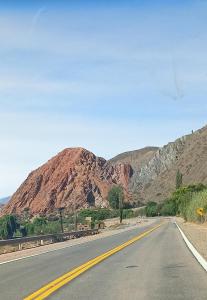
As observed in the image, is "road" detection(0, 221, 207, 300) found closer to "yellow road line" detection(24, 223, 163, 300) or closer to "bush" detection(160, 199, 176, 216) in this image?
"yellow road line" detection(24, 223, 163, 300)

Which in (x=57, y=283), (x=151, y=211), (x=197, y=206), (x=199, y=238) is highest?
(x=151, y=211)

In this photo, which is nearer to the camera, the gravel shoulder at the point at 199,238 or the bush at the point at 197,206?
the gravel shoulder at the point at 199,238

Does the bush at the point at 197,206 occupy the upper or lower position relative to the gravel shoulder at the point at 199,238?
upper

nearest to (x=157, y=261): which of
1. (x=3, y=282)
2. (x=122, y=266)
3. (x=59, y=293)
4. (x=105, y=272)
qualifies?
(x=122, y=266)

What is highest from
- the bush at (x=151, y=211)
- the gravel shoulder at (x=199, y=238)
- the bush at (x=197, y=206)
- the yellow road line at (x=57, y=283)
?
the bush at (x=151, y=211)

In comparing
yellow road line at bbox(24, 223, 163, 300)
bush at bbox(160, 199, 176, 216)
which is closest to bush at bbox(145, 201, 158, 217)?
bush at bbox(160, 199, 176, 216)

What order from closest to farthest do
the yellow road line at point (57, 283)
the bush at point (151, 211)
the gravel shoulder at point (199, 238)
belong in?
the yellow road line at point (57, 283) < the gravel shoulder at point (199, 238) < the bush at point (151, 211)

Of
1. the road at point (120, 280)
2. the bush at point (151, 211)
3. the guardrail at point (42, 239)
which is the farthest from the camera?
the bush at point (151, 211)

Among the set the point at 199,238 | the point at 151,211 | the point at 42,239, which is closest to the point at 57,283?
the point at 199,238

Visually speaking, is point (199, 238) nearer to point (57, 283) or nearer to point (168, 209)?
point (57, 283)

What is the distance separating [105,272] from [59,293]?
4.17 metres

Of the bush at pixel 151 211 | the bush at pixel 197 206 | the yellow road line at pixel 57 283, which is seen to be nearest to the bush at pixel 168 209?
the bush at pixel 151 211

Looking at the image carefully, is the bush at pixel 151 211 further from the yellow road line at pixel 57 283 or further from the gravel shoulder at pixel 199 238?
the yellow road line at pixel 57 283

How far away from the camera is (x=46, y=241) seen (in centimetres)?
4094
